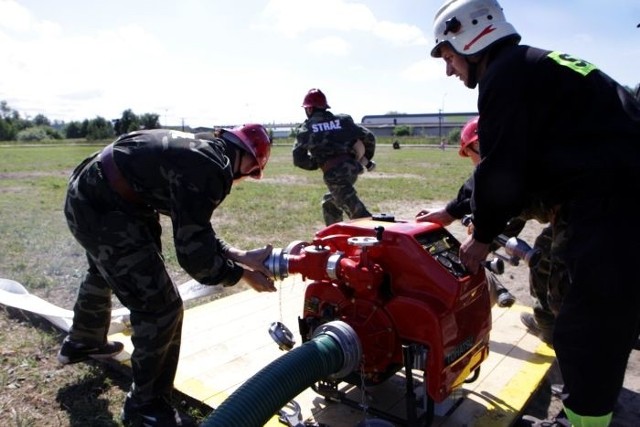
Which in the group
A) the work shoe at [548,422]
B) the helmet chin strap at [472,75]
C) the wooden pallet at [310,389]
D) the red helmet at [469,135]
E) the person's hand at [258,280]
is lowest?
the work shoe at [548,422]

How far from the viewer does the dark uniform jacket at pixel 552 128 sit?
2.25m

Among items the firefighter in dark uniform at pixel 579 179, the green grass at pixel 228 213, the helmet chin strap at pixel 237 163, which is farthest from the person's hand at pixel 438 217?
the green grass at pixel 228 213

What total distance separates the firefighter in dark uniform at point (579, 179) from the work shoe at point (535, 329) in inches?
58.8

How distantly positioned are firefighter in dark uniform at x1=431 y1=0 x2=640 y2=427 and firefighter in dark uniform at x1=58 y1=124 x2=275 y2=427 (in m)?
1.35

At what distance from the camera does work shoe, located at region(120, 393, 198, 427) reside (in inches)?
118

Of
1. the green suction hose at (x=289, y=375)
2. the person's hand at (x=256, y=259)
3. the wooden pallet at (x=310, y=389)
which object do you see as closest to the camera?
the green suction hose at (x=289, y=375)

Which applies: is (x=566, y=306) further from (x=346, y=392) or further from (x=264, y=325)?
(x=264, y=325)

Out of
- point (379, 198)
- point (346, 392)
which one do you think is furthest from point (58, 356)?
point (379, 198)

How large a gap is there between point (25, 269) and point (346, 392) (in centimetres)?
476

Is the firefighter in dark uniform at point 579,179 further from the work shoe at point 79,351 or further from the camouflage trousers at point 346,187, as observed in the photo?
the camouflage trousers at point 346,187

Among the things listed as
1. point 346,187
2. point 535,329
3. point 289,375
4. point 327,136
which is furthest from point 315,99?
point 289,375

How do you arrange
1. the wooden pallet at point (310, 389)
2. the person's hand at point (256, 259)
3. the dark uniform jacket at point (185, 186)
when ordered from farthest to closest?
the wooden pallet at point (310, 389), the person's hand at point (256, 259), the dark uniform jacket at point (185, 186)

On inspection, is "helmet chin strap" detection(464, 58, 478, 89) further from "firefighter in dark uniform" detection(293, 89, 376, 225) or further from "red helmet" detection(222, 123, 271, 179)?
"firefighter in dark uniform" detection(293, 89, 376, 225)

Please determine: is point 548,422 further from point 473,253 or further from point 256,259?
point 256,259
